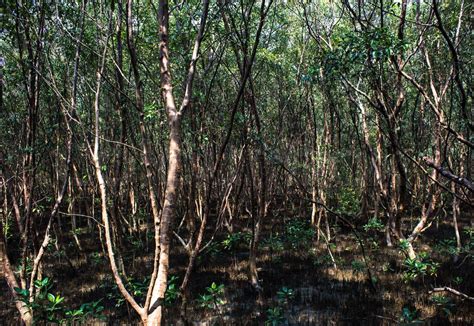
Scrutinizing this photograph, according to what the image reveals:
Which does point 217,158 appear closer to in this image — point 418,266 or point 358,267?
point 418,266

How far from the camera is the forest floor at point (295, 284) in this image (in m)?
5.27

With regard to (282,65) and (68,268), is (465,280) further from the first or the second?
(68,268)

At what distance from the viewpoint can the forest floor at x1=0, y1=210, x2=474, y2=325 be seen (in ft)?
17.3

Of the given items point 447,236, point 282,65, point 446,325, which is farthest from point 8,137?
point 447,236

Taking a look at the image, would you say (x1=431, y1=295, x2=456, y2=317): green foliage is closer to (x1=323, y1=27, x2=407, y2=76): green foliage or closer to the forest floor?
the forest floor

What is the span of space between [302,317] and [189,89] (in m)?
4.36

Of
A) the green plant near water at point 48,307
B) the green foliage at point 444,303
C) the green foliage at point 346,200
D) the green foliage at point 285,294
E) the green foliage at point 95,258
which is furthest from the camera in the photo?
the green foliage at point 346,200

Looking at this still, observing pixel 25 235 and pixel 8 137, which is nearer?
pixel 25 235

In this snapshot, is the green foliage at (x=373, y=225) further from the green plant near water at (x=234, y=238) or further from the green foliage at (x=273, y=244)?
the green plant near water at (x=234, y=238)

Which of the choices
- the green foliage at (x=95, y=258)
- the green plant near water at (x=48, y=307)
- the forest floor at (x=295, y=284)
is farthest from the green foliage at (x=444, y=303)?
the green foliage at (x=95, y=258)

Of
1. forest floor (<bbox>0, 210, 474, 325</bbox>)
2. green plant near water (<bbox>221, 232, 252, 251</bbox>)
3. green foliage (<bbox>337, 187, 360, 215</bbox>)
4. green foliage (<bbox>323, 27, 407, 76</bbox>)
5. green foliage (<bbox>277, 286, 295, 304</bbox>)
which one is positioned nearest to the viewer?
green foliage (<bbox>323, 27, 407, 76</bbox>)

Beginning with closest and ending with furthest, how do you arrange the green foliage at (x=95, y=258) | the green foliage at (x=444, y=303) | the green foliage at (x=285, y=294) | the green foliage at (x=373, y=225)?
the green foliage at (x=285, y=294) → the green foliage at (x=444, y=303) → the green foliage at (x=373, y=225) → the green foliage at (x=95, y=258)

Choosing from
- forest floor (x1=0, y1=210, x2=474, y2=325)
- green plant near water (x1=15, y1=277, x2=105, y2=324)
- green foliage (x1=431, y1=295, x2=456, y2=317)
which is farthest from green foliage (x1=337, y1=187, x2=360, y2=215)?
green plant near water (x1=15, y1=277, x2=105, y2=324)

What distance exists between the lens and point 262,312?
18.3 ft
